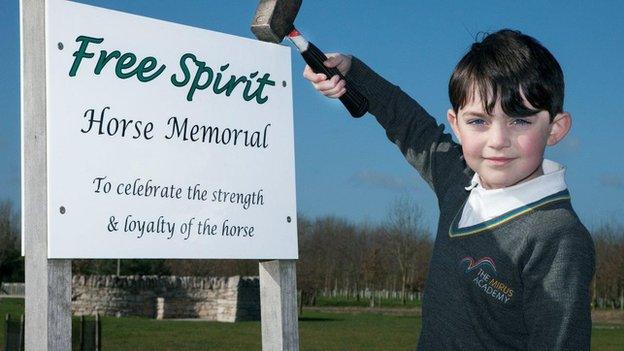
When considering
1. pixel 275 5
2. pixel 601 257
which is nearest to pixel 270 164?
pixel 275 5

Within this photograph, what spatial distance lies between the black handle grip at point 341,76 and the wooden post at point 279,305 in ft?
3.67

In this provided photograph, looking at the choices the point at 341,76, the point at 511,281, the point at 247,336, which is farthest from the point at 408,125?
the point at 247,336

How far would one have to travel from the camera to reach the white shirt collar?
252 centimetres

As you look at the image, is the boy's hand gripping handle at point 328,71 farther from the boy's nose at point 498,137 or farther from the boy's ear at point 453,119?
the boy's nose at point 498,137

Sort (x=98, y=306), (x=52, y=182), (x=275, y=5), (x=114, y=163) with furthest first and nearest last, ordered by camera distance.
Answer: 1. (x=98, y=306)
2. (x=275, y=5)
3. (x=114, y=163)
4. (x=52, y=182)

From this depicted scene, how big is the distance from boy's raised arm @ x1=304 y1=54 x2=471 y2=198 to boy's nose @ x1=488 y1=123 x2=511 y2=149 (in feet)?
1.59

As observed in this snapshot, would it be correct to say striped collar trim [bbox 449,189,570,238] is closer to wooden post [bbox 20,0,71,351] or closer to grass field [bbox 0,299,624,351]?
wooden post [bbox 20,0,71,351]

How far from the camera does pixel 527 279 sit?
95.3 inches

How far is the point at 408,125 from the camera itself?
3.26m

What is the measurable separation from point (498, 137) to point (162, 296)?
3501cm

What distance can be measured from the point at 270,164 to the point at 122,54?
3.00ft

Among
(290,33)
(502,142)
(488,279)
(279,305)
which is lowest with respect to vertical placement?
(279,305)

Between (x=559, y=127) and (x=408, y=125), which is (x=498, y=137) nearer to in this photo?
(x=559, y=127)

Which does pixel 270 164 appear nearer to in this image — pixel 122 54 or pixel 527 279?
pixel 122 54
